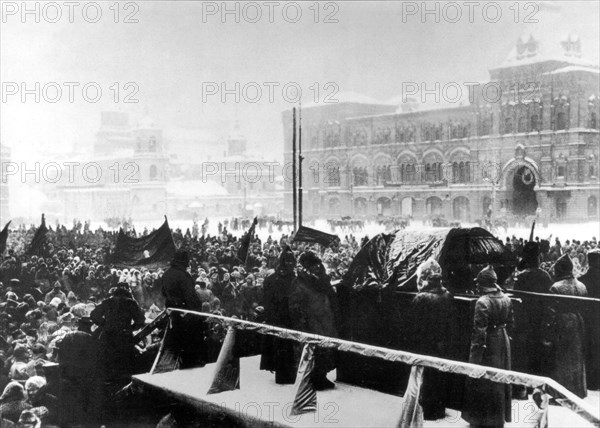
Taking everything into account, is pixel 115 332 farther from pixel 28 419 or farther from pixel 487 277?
pixel 487 277

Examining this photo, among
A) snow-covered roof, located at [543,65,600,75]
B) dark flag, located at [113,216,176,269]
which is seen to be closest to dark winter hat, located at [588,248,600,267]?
dark flag, located at [113,216,176,269]

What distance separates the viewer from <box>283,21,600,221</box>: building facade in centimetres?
4325

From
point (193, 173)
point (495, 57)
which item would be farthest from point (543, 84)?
point (193, 173)

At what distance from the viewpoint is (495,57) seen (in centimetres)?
4659

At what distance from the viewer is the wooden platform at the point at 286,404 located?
207 inches

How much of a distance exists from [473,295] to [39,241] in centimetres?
1472

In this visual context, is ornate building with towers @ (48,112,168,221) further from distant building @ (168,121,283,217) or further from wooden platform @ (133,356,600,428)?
wooden platform @ (133,356,600,428)

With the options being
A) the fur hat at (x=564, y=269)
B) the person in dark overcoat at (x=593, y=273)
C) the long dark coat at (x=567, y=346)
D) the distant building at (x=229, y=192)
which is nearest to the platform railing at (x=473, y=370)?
the long dark coat at (x=567, y=346)


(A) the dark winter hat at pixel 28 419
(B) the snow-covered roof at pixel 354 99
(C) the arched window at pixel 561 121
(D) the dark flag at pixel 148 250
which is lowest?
(A) the dark winter hat at pixel 28 419

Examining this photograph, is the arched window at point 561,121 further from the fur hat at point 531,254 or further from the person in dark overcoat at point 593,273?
the fur hat at point 531,254

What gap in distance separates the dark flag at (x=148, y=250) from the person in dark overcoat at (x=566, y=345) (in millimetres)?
11199

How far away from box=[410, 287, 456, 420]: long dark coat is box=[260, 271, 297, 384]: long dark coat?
4.68 ft

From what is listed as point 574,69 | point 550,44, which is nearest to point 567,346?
point 574,69

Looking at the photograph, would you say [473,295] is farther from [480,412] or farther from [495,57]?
[495,57]
